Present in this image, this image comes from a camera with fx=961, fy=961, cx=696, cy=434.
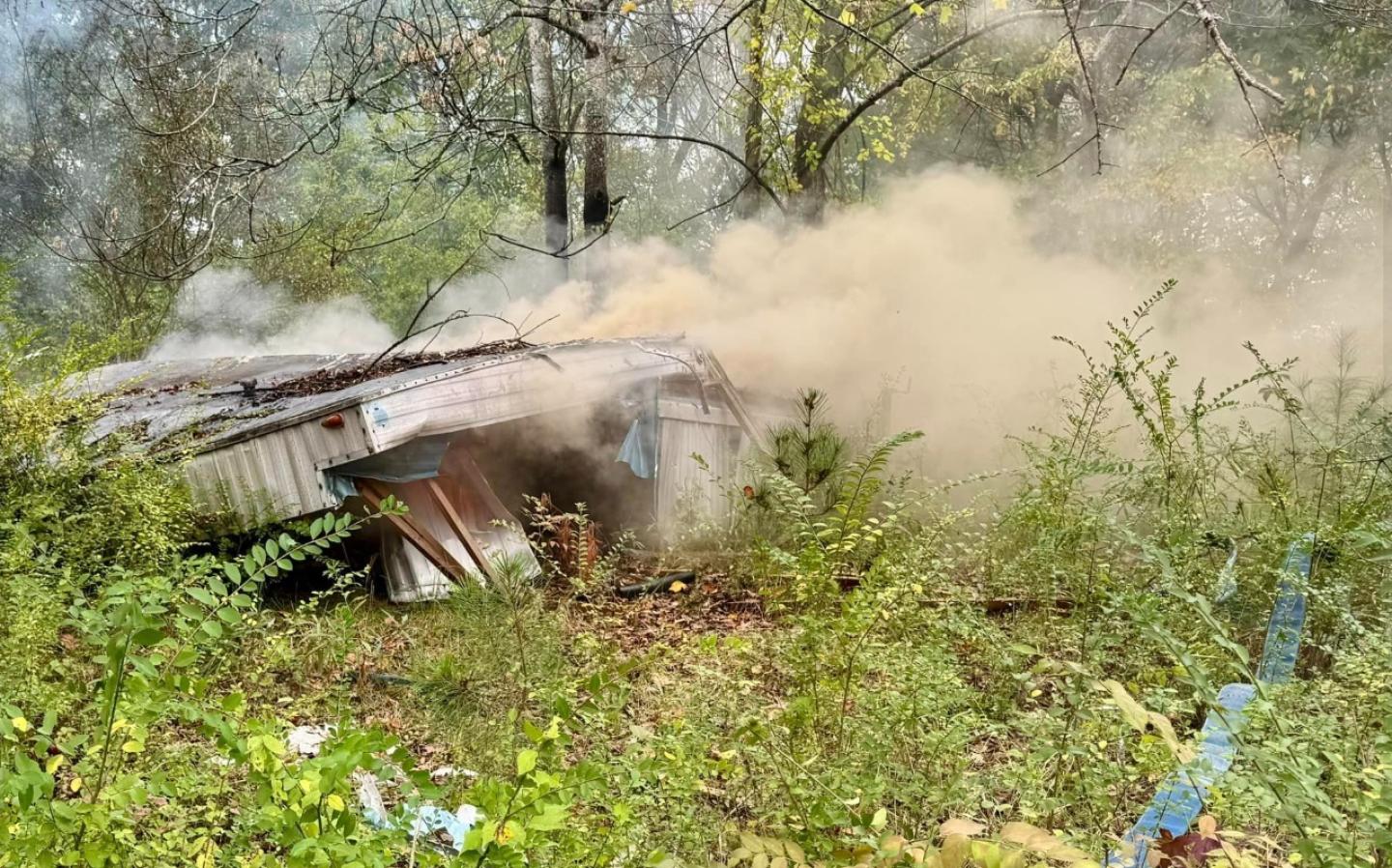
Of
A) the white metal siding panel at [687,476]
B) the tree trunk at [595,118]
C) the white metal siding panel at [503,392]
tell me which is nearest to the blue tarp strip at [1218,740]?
the white metal siding panel at [687,476]

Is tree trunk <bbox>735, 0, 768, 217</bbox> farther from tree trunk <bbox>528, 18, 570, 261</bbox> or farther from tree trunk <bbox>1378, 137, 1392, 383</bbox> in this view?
tree trunk <bbox>1378, 137, 1392, 383</bbox>

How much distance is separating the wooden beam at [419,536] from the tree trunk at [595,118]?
4.62 m

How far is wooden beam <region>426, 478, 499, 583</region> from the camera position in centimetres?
802

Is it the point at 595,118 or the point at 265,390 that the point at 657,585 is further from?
the point at 595,118

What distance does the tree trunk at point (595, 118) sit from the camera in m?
11.0

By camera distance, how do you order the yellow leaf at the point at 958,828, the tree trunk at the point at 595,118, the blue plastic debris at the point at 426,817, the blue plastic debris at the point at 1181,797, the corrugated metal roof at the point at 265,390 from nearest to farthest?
the yellow leaf at the point at 958,828 → the blue plastic debris at the point at 1181,797 → the blue plastic debris at the point at 426,817 → the corrugated metal roof at the point at 265,390 → the tree trunk at the point at 595,118

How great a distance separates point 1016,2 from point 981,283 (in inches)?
243

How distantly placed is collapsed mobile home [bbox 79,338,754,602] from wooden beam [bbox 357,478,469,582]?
1cm

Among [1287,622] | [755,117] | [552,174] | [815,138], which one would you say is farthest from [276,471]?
[815,138]

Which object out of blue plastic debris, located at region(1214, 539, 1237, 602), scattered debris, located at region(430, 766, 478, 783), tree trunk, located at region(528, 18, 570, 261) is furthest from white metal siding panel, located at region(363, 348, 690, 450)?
blue plastic debris, located at region(1214, 539, 1237, 602)

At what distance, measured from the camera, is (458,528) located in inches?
320

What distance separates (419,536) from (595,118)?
593 cm

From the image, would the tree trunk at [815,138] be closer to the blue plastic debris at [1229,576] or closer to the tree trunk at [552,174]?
the tree trunk at [552,174]

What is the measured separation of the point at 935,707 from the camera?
3.69m
